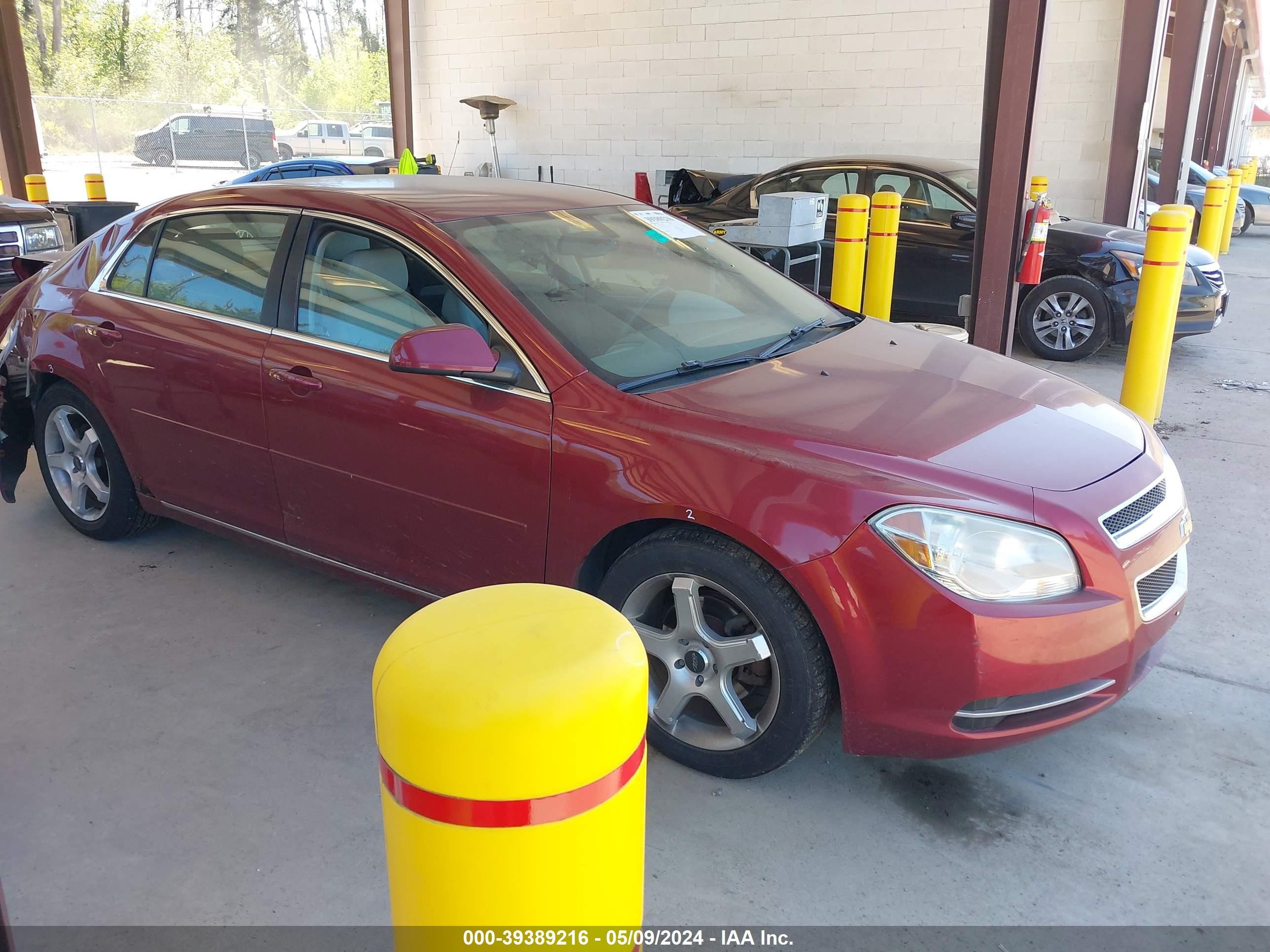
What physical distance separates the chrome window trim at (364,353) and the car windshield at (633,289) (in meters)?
0.19

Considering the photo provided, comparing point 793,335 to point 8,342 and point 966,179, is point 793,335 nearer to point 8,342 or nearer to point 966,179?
point 8,342

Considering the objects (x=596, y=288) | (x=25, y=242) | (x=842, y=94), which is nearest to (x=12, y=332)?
(x=596, y=288)

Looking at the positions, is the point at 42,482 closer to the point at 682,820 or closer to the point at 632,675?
the point at 682,820

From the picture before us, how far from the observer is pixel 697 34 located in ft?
45.2

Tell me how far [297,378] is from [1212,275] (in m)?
7.49

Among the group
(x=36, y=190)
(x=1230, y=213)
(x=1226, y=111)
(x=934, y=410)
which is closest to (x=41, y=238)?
(x=36, y=190)

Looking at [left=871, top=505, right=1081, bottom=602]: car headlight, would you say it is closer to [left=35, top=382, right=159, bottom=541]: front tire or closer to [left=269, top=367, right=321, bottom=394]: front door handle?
[left=269, top=367, right=321, bottom=394]: front door handle

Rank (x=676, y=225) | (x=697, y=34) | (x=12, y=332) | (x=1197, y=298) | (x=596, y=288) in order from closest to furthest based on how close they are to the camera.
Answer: (x=596, y=288) → (x=676, y=225) → (x=12, y=332) → (x=1197, y=298) → (x=697, y=34)

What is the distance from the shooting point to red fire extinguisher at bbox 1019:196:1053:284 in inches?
246

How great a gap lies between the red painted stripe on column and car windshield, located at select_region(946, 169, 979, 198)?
8.17m

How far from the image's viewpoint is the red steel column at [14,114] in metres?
12.0

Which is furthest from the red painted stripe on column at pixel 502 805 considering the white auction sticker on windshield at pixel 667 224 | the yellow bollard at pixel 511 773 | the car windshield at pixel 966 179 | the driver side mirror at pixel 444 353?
the car windshield at pixel 966 179

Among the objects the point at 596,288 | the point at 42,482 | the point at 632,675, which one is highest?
the point at 596,288

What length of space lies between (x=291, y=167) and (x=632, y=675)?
13.3 m
